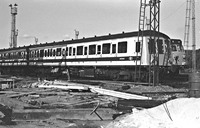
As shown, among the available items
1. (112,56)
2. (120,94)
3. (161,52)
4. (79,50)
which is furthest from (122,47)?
(120,94)

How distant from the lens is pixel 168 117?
7.56 metres

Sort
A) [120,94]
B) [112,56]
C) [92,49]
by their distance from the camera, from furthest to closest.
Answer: [92,49]
[112,56]
[120,94]

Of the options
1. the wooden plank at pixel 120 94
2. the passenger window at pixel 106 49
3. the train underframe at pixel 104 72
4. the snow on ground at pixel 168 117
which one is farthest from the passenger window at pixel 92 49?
the snow on ground at pixel 168 117

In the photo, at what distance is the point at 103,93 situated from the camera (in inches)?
518

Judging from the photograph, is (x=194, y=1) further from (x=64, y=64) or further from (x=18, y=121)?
(x=18, y=121)

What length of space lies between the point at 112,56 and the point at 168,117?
15374 millimetres

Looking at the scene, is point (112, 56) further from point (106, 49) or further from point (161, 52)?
point (161, 52)

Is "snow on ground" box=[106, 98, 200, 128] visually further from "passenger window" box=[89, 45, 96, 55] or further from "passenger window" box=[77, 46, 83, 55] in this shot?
"passenger window" box=[77, 46, 83, 55]

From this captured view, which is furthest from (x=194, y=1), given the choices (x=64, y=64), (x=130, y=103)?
(x=130, y=103)

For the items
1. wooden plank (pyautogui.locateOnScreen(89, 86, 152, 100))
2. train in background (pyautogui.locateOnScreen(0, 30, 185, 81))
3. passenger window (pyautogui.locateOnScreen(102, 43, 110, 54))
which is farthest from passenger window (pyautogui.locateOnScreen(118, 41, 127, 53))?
wooden plank (pyautogui.locateOnScreen(89, 86, 152, 100))

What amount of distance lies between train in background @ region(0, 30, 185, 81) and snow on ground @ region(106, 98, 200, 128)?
33.4ft

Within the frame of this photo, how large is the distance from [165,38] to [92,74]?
712 centimetres

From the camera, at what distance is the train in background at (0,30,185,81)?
20922 millimetres

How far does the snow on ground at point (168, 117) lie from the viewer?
692 centimetres
